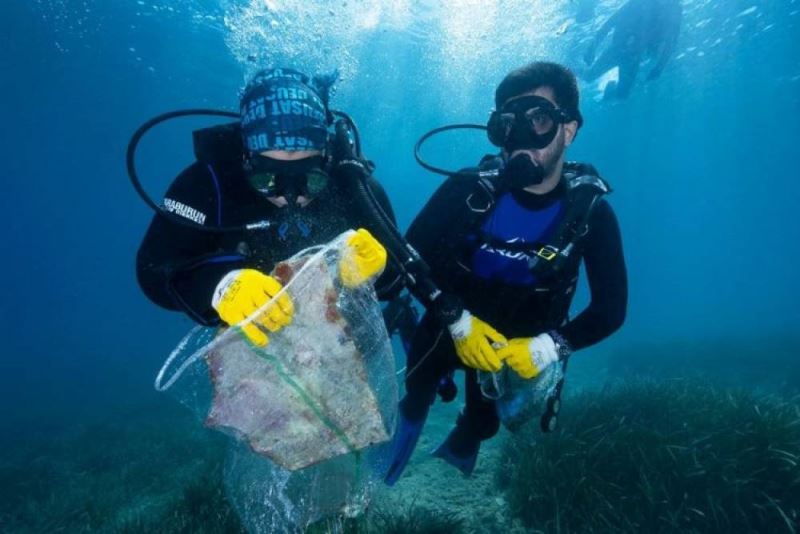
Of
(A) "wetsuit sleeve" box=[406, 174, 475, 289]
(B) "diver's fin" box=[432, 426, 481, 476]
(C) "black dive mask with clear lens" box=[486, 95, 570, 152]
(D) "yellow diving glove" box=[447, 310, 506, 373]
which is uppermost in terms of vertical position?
(C) "black dive mask with clear lens" box=[486, 95, 570, 152]

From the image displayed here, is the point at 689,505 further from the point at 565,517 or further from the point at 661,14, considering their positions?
the point at 661,14

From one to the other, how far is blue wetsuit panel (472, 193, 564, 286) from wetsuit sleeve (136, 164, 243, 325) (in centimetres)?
216

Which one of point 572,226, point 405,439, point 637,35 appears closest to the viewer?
point 572,226

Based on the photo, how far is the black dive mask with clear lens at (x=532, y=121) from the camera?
11.4 ft

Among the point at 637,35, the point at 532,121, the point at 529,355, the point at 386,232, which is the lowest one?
the point at 529,355

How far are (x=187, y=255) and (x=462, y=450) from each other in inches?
141

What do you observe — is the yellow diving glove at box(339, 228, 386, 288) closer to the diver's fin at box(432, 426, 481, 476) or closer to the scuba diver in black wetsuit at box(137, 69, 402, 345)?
the scuba diver in black wetsuit at box(137, 69, 402, 345)

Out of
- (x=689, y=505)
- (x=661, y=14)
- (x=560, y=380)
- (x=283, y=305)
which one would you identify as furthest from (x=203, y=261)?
(x=661, y=14)

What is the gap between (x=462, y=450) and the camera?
15.9ft

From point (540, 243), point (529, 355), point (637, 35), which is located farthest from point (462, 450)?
point (637, 35)

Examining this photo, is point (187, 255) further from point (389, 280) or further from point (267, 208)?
point (389, 280)

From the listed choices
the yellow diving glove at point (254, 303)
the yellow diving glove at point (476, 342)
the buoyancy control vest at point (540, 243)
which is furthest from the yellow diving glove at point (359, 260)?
the buoyancy control vest at point (540, 243)

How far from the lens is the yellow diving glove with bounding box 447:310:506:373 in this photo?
3.24m

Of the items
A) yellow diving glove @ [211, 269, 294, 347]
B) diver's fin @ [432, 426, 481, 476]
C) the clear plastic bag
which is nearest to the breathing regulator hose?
the clear plastic bag
